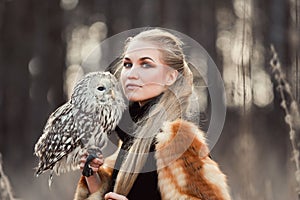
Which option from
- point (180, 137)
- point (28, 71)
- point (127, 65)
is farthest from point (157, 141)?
point (28, 71)

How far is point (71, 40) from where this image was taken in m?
2.58

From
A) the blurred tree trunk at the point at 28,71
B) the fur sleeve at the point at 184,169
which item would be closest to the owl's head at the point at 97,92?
the fur sleeve at the point at 184,169

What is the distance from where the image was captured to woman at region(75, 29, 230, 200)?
96cm

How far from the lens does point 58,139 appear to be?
1.00m

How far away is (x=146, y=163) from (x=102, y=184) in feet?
0.35

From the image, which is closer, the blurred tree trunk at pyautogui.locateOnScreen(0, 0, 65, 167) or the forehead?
the forehead

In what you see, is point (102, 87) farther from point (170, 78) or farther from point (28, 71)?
point (28, 71)

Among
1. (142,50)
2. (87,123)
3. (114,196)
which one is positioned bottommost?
(114,196)

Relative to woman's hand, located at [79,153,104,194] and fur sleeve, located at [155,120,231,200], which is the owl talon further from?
fur sleeve, located at [155,120,231,200]

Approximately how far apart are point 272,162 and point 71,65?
36.1 inches

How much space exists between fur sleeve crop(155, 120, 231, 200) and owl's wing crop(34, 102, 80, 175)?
0.14m

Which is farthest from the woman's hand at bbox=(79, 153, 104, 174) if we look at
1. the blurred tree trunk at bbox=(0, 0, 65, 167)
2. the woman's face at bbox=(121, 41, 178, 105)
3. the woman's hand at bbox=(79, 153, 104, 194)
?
the blurred tree trunk at bbox=(0, 0, 65, 167)

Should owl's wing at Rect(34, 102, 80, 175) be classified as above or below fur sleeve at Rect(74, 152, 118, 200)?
above

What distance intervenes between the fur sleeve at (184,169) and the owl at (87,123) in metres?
0.09
